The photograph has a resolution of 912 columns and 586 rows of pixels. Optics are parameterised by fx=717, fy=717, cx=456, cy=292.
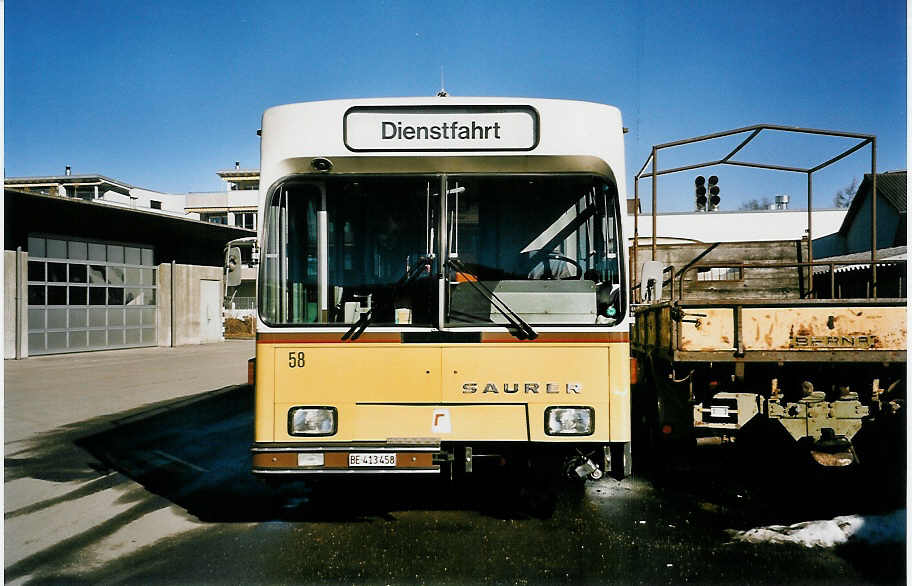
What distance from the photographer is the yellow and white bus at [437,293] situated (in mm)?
4750

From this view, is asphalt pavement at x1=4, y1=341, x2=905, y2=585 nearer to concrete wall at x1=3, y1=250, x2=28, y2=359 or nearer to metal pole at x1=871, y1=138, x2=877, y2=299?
metal pole at x1=871, y1=138, x2=877, y2=299

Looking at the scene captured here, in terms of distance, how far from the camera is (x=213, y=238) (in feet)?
102

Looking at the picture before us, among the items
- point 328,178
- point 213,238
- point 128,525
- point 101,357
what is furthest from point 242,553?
point 213,238

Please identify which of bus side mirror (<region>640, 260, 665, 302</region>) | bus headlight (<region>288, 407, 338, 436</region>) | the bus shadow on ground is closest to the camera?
bus headlight (<region>288, 407, 338, 436</region>)

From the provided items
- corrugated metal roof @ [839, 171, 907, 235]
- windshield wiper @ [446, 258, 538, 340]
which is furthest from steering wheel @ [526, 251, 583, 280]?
corrugated metal roof @ [839, 171, 907, 235]

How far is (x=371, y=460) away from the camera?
Result: 4.68 meters

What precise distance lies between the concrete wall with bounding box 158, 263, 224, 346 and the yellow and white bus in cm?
2501

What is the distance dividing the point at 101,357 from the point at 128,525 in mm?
19035

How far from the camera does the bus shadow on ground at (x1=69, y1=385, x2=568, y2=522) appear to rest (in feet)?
19.6

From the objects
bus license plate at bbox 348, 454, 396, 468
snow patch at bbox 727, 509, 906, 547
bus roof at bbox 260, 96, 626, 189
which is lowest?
snow patch at bbox 727, 509, 906, 547

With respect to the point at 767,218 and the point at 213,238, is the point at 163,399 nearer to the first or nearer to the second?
the point at 213,238

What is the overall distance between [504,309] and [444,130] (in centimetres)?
128

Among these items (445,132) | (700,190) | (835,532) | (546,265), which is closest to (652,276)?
(546,265)

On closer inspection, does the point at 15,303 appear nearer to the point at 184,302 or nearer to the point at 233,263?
the point at 184,302
